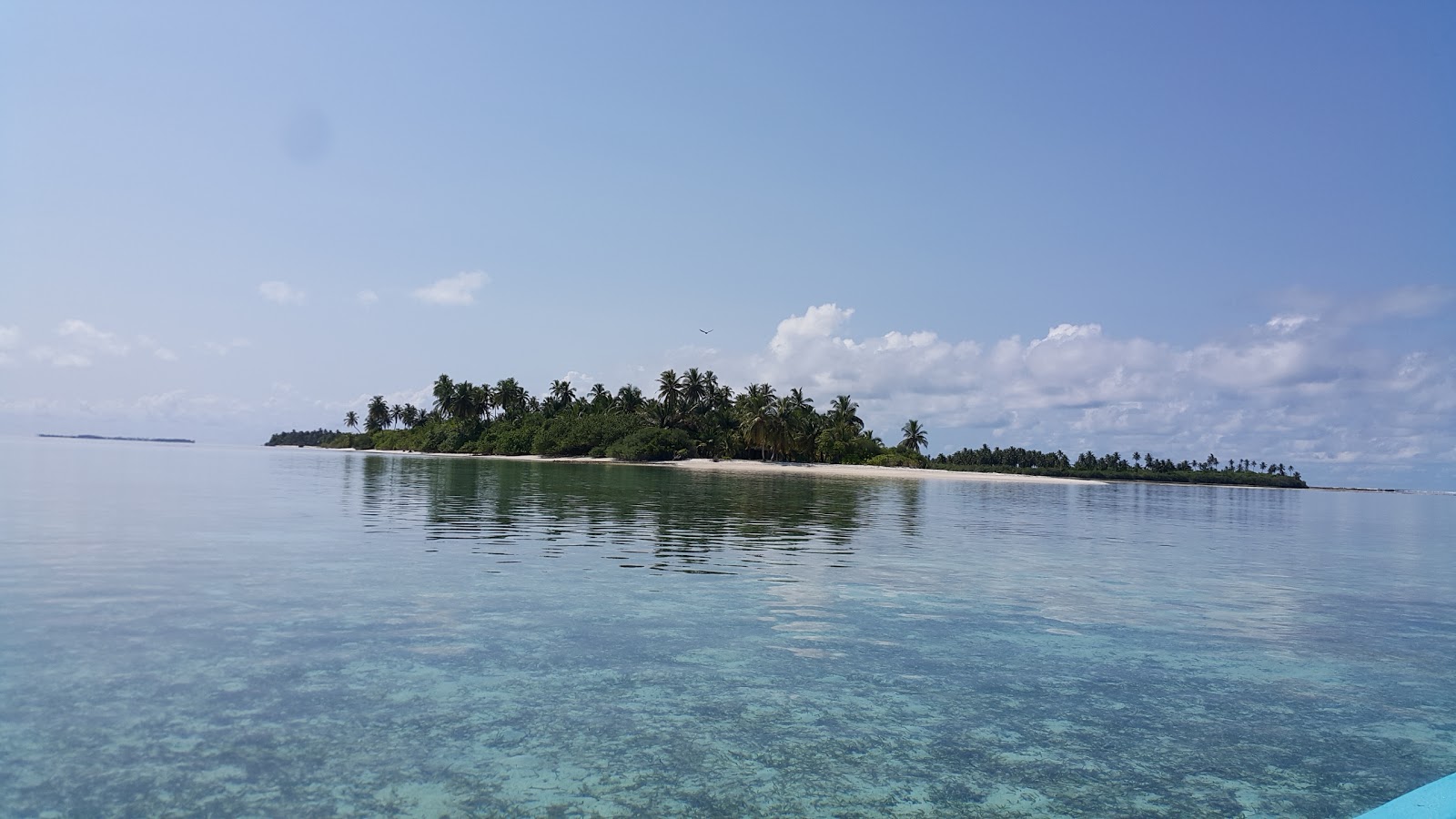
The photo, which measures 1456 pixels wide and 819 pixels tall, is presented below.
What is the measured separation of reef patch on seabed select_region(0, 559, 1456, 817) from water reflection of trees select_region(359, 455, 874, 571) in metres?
8.83

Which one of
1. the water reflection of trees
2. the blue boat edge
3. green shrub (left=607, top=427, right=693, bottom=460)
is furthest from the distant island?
the blue boat edge

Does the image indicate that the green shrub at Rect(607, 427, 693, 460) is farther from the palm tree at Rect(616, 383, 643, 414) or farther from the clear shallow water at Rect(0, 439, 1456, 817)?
the clear shallow water at Rect(0, 439, 1456, 817)

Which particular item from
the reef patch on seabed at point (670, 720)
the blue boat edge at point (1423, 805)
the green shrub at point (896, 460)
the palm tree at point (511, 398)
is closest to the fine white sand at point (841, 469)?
the green shrub at point (896, 460)

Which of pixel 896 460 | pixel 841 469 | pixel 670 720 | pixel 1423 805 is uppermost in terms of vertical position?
pixel 896 460

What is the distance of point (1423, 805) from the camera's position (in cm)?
446

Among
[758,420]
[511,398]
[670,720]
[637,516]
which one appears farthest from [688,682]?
[511,398]

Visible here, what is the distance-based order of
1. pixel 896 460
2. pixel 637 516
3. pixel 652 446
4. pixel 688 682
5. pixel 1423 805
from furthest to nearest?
pixel 896 460 → pixel 652 446 → pixel 637 516 → pixel 688 682 → pixel 1423 805

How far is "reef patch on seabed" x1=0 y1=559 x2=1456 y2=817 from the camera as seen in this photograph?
24.0 feet

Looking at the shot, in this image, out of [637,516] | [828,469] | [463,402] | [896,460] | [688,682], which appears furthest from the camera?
[463,402]

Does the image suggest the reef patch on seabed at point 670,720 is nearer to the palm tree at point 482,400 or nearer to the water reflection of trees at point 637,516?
the water reflection of trees at point 637,516

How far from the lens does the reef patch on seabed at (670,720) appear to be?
7.32m

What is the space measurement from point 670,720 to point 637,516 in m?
26.4

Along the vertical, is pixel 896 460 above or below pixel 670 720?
above

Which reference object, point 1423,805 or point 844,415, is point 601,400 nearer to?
point 844,415
